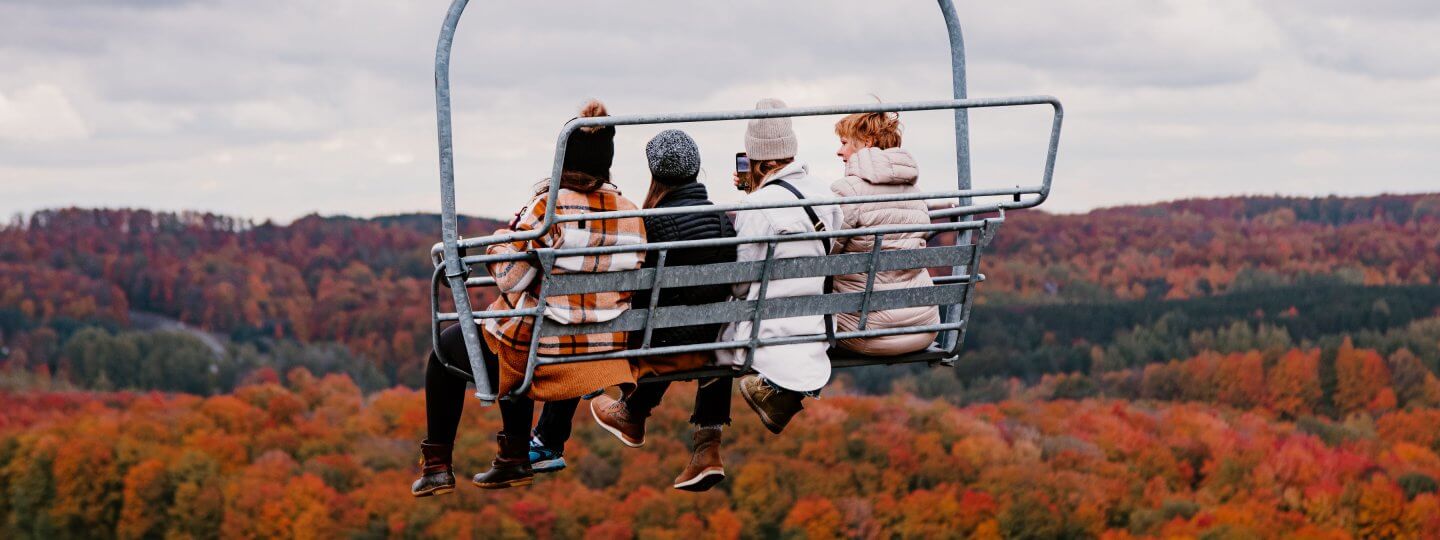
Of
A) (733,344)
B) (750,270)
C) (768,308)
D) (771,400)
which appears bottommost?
(771,400)

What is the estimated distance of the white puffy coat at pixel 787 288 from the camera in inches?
314

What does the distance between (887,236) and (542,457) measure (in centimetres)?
211

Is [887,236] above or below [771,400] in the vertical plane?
above

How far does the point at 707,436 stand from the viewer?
9.18m

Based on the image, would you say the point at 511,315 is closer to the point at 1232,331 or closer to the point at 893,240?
the point at 893,240

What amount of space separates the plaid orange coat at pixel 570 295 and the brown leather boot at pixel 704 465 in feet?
3.87

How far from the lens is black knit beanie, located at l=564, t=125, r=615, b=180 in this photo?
7.64 meters

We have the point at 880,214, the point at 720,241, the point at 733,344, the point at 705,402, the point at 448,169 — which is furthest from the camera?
the point at 705,402

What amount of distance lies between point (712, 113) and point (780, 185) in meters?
1.23

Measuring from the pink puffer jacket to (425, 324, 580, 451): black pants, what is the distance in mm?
1395

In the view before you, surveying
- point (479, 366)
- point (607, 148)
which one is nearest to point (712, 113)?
point (607, 148)

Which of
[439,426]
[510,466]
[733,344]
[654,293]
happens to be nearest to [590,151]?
[654,293]

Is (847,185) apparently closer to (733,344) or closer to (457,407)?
(733,344)

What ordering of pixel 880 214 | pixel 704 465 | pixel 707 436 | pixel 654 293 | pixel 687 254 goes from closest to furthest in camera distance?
pixel 654 293 → pixel 687 254 → pixel 880 214 → pixel 704 465 → pixel 707 436
